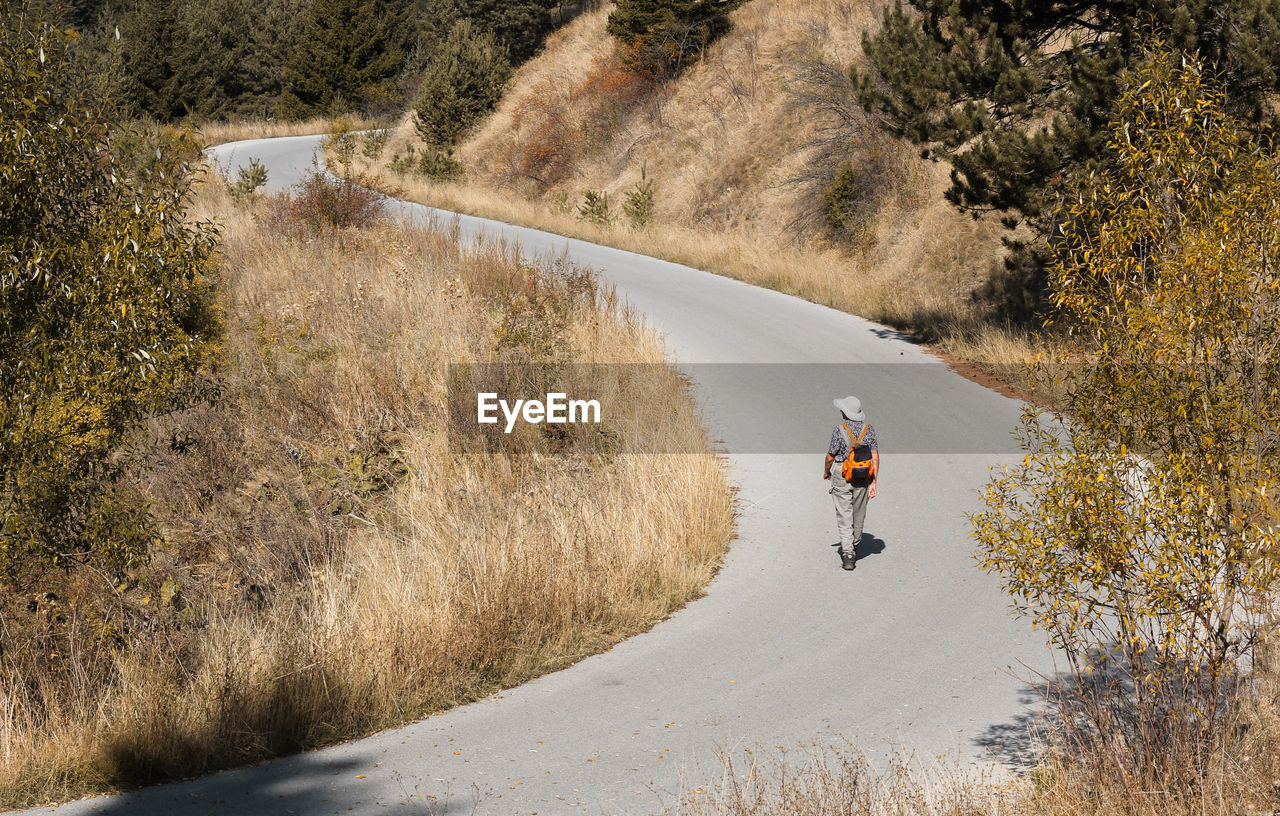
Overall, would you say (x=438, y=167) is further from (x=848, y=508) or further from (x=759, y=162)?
(x=848, y=508)

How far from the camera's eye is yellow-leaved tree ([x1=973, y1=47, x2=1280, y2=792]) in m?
5.14

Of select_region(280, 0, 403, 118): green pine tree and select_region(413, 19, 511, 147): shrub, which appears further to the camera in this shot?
select_region(280, 0, 403, 118): green pine tree

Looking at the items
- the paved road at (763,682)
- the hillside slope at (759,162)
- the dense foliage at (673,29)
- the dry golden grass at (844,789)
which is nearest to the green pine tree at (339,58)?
the hillside slope at (759,162)

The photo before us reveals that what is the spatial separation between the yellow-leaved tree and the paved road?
1.40m

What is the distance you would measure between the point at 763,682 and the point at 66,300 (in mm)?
5136

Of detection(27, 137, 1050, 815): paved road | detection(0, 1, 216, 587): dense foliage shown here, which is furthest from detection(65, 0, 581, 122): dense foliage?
detection(0, 1, 216, 587): dense foliage

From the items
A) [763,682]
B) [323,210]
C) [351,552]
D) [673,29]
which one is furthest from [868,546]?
[673,29]

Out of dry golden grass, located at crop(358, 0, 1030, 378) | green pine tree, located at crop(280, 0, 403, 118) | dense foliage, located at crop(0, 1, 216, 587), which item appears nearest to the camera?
dense foliage, located at crop(0, 1, 216, 587)

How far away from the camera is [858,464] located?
968cm

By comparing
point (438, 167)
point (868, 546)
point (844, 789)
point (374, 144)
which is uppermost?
point (374, 144)

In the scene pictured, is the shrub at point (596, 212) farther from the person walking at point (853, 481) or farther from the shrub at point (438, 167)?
the person walking at point (853, 481)

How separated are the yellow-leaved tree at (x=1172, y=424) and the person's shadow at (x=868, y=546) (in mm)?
4418

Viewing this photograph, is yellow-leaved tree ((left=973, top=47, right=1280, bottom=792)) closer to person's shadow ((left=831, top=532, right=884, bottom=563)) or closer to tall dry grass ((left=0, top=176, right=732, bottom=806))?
tall dry grass ((left=0, top=176, right=732, bottom=806))

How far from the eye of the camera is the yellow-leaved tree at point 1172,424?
16.9ft
